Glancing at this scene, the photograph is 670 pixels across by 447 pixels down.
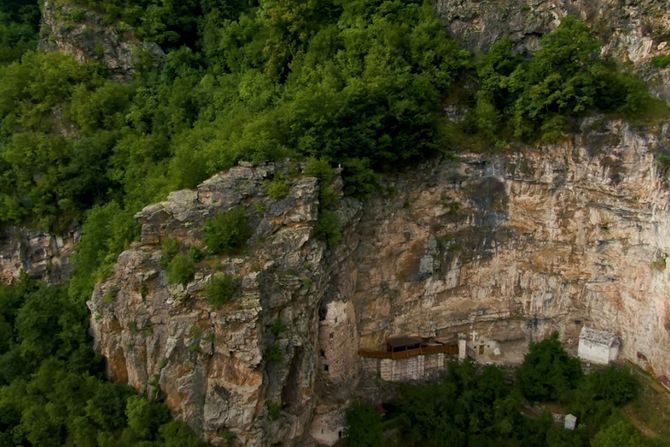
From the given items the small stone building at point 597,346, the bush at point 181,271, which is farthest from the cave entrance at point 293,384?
the small stone building at point 597,346

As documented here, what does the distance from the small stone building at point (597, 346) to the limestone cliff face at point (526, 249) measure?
0.40m

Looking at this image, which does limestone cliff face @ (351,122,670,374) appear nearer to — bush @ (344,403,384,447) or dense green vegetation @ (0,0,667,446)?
dense green vegetation @ (0,0,667,446)

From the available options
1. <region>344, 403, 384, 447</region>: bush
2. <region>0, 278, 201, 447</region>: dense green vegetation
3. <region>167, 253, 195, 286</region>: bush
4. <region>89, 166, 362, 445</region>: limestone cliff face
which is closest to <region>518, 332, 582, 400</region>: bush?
<region>344, 403, 384, 447</region>: bush

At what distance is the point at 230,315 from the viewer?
69.1 ft

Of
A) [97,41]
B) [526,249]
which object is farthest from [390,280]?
[97,41]

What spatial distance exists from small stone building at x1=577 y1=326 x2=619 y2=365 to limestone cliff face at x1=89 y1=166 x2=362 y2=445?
11888 mm

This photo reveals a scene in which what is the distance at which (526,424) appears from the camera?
25625mm

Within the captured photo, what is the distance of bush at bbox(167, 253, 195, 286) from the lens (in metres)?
21.3

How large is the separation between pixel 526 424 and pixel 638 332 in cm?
588

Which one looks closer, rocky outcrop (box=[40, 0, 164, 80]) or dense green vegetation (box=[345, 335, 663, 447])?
dense green vegetation (box=[345, 335, 663, 447])

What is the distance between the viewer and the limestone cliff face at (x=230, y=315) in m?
21.5

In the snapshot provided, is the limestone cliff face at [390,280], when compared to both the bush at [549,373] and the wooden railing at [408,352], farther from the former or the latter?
the bush at [549,373]

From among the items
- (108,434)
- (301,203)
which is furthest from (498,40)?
(108,434)

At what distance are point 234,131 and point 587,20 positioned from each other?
15.4 m
